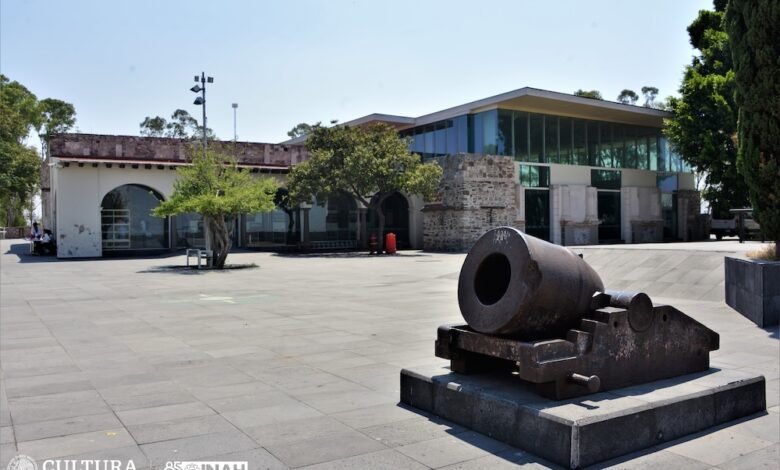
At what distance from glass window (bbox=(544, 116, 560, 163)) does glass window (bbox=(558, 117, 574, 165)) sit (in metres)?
0.31

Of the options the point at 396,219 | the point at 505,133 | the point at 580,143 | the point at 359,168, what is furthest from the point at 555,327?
the point at 580,143

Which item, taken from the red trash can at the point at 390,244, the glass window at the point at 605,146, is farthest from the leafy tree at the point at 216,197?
the glass window at the point at 605,146

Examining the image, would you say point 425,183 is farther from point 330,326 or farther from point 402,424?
point 402,424

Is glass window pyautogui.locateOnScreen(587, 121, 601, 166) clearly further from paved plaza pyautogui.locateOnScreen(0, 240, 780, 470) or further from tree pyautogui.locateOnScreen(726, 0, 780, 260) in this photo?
tree pyautogui.locateOnScreen(726, 0, 780, 260)

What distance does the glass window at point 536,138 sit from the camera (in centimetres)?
3325

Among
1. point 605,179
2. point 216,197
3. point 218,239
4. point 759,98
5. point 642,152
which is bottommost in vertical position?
point 218,239

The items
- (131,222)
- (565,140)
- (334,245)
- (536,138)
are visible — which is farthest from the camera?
(565,140)

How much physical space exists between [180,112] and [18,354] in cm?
6917

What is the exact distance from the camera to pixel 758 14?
355 inches

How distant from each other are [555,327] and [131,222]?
28383 millimetres

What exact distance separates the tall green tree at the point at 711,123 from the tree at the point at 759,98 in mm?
21342

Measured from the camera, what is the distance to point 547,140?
34.0 m

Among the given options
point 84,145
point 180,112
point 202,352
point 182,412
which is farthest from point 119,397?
point 180,112

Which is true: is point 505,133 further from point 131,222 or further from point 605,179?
point 131,222
